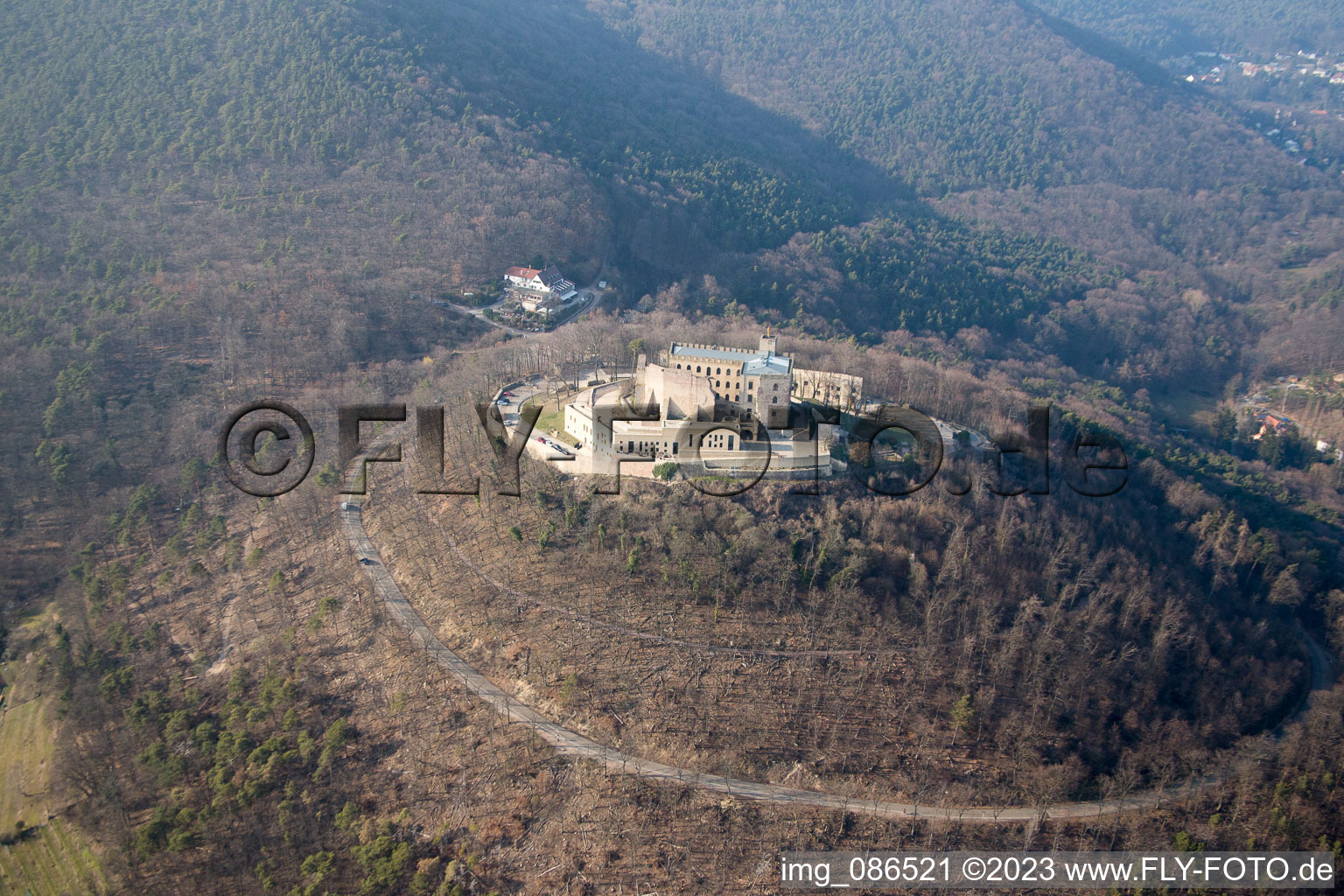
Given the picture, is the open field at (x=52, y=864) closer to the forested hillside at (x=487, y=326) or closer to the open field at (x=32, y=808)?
the open field at (x=32, y=808)

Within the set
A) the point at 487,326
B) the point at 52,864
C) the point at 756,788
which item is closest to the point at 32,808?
the point at 52,864

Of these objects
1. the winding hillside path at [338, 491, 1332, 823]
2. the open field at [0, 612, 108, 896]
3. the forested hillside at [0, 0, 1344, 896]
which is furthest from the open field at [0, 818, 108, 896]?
the winding hillside path at [338, 491, 1332, 823]

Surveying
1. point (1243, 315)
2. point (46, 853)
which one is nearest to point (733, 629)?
point (46, 853)

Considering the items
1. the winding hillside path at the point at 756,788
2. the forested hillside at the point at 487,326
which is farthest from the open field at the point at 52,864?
the winding hillside path at the point at 756,788

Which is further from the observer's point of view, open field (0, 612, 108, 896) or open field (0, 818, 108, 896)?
open field (0, 612, 108, 896)

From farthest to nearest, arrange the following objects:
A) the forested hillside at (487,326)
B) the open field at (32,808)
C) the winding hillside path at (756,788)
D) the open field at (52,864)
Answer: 1. the forested hillside at (487,326)
2. the open field at (32,808)
3. the open field at (52,864)
4. the winding hillside path at (756,788)

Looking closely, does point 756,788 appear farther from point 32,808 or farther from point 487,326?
point 487,326

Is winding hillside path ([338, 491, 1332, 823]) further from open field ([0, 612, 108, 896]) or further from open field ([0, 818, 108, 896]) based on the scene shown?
open field ([0, 612, 108, 896])

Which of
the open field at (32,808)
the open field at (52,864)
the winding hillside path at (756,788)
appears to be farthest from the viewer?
the open field at (32,808)

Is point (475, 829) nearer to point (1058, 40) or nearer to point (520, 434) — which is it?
point (520, 434)

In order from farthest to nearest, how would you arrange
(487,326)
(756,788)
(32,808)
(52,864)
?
(487,326) < (32,808) < (52,864) < (756,788)

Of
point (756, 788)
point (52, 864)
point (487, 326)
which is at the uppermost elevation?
point (487, 326)
